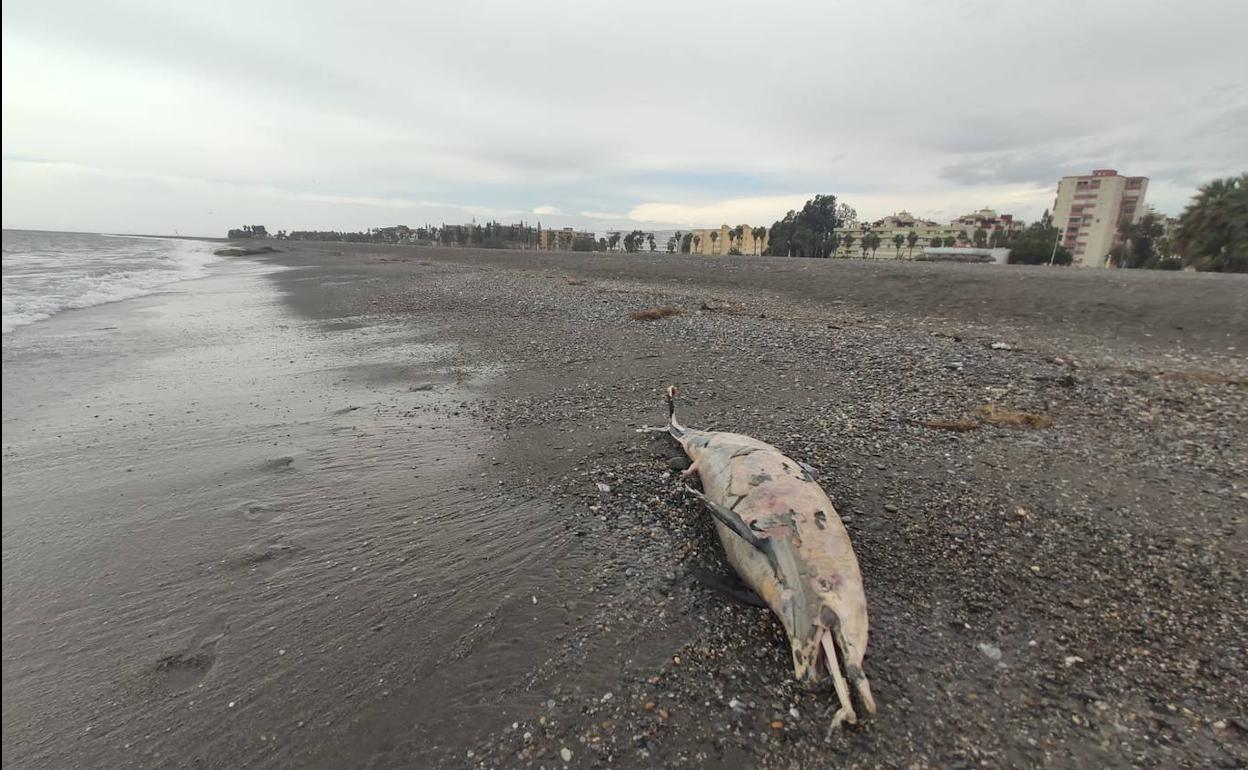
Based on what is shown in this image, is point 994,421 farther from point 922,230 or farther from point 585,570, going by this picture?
point 922,230

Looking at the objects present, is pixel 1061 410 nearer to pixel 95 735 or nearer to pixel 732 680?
pixel 732 680

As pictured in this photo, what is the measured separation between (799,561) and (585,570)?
76.7 inches

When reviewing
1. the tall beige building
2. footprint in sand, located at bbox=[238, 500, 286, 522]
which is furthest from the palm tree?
the tall beige building

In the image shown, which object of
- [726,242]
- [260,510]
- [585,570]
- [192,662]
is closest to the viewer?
[192,662]

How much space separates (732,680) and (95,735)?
4.18 meters

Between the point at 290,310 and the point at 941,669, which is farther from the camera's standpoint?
the point at 290,310

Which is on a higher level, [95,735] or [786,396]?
[786,396]

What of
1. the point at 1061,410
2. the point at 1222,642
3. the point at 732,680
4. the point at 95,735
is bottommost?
the point at 95,735

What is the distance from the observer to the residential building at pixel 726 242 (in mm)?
109900

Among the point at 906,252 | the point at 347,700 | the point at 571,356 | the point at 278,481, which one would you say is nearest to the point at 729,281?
the point at 571,356

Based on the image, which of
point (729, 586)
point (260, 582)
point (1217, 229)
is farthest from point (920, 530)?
point (1217, 229)

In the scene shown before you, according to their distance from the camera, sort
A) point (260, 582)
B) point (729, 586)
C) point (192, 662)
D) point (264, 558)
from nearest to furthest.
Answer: point (192, 662)
point (729, 586)
point (260, 582)
point (264, 558)

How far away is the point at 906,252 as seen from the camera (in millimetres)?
123812

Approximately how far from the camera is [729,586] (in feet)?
15.2
